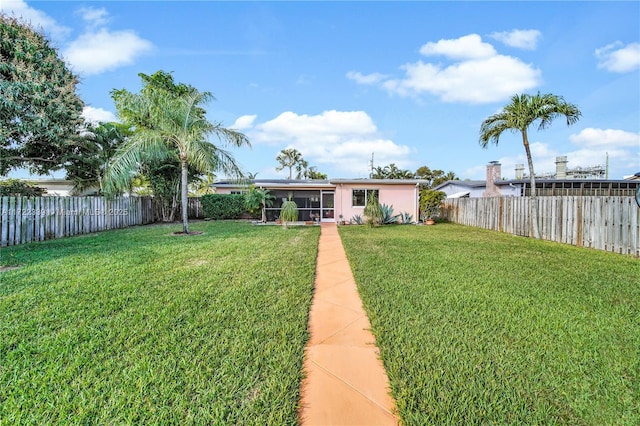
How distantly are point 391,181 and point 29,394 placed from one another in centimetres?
1488

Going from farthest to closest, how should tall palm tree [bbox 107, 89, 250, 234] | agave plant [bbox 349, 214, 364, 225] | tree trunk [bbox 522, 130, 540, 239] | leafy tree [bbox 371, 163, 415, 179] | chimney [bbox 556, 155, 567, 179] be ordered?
leafy tree [bbox 371, 163, 415, 179] → chimney [bbox 556, 155, 567, 179] → agave plant [bbox 349, 214, 364, 225] → tree trunk [bbox 522, 130, 540, 239] → tall palm tree [bbox 107, 89, 250, 234]

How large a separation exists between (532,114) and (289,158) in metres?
33.2

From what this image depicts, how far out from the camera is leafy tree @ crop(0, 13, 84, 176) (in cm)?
807

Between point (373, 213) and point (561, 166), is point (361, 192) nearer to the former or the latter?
point (373, 213)

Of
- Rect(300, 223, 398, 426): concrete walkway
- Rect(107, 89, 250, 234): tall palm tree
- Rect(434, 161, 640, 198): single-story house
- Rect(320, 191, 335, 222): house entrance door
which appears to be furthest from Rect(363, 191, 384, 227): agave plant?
Rect(300, 223, 398, 426): concrete walkway

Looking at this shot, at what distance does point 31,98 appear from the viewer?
835 centimetres

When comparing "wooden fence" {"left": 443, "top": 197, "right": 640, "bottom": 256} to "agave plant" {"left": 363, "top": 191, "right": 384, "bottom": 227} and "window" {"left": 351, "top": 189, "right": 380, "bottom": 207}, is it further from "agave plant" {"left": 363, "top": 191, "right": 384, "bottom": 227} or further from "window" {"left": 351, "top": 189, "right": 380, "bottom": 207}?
"window" {"left": 351, "top": 189, "right": 380, "bottom": 207}

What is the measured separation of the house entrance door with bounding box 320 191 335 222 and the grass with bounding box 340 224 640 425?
1100 centimetres

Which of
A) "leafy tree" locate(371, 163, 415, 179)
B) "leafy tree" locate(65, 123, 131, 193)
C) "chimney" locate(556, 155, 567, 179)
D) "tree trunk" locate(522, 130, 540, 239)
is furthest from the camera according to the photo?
"leafy tree" locate(371, 163, 415, 179)

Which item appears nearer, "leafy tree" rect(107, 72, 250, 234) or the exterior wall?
"leafy tree" rect(107, 72, 250, 234)

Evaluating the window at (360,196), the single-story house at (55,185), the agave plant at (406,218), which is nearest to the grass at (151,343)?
the window at (360,196)

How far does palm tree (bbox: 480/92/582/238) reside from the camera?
30.3ft

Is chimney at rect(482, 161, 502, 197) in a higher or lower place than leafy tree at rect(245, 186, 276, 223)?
higher

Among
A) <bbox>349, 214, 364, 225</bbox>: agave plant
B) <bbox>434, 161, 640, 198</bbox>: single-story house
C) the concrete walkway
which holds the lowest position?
the concrete walkway
